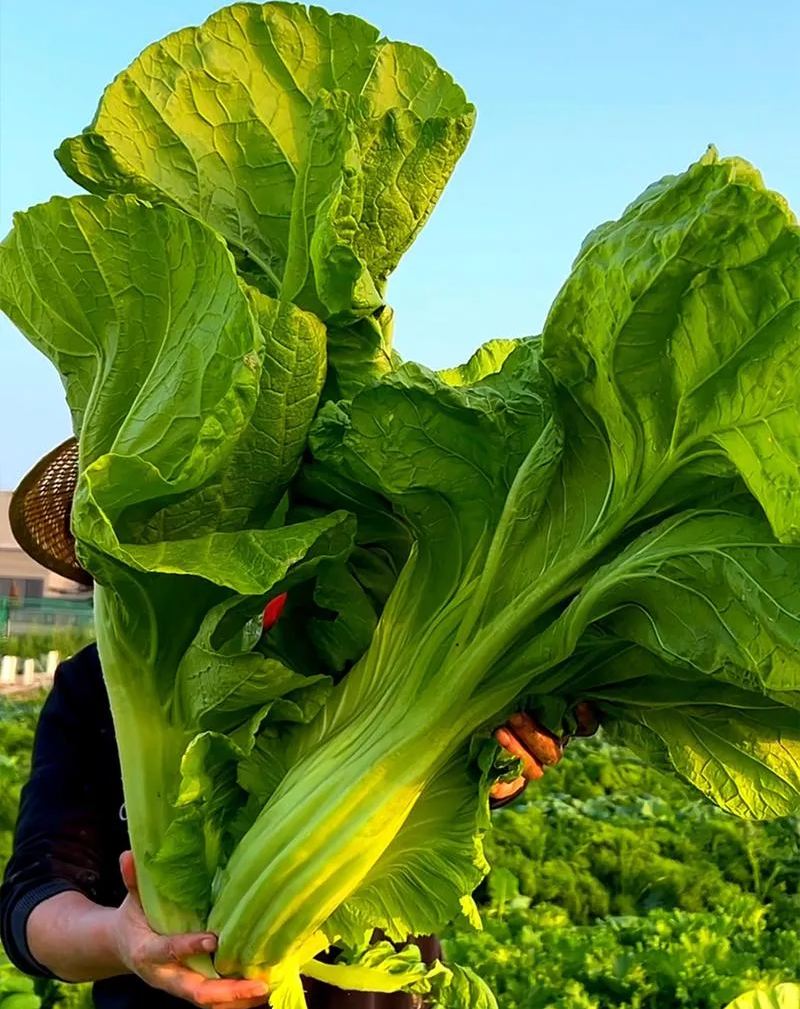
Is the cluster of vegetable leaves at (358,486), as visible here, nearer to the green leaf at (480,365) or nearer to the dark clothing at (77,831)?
the green leaf at (480,365)

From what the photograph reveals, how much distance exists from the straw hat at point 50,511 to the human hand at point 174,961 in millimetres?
830

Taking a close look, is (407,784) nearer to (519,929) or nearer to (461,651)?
(461,651)

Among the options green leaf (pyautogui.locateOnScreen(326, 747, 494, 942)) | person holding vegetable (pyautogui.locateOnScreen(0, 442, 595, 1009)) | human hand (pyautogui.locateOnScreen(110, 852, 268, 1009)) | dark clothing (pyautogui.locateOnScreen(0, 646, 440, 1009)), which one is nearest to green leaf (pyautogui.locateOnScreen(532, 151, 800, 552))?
green leaf (pyautogui.locateOnScreen(326, 747, 494, 942))

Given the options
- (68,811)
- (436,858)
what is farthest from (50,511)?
(436,858)

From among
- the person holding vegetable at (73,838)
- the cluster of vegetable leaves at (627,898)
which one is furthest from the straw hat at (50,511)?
the cluster of vegetable leaves at (627,898)

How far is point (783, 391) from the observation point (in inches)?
49.7

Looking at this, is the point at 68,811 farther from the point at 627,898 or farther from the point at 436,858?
the point at 627,898

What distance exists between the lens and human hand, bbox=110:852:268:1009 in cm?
162

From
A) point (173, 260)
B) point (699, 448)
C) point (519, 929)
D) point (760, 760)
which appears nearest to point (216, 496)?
point (173, 260)

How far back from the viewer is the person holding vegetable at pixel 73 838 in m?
2.04

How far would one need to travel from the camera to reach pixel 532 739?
1706mm

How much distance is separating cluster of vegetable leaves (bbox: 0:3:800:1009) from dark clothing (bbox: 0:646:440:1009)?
607mm

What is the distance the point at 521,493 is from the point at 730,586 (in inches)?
12.4

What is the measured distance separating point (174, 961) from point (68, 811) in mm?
732
